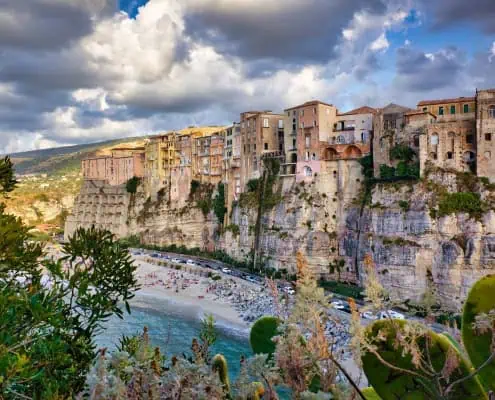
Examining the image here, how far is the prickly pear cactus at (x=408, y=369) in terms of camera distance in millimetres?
4777

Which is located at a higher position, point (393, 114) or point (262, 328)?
point (393, 114)

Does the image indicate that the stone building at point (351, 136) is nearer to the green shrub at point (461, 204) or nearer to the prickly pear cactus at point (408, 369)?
the green shrub at point (461, 204)

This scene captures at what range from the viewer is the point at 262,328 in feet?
25.2

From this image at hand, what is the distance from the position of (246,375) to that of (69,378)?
4.38 meters

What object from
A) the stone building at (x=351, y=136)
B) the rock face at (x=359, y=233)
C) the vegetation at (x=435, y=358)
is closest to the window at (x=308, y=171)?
the rock face at (x=359, y=233)

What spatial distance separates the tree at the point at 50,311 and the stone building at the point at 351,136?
4002 cm

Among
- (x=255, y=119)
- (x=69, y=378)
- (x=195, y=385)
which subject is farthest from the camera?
(x=255, y=119)

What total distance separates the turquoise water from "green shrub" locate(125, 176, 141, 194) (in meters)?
30.2

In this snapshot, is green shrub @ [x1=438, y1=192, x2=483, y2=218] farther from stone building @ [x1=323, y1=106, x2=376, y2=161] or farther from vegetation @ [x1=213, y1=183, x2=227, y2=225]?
vegetation @ [x1=213, y1=183, x2=227, y2=225]

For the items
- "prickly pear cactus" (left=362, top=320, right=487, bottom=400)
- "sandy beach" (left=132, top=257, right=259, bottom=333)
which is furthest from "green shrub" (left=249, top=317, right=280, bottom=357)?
"sandy beach" (left=132, top=257, right=259, bottom=333)

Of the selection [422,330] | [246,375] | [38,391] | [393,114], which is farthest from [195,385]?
[393,114]

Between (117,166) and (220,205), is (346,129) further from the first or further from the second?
(117,166)

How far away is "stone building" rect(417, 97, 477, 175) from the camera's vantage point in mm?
37688

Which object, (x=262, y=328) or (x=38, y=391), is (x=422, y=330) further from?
(x=38, y=391)
